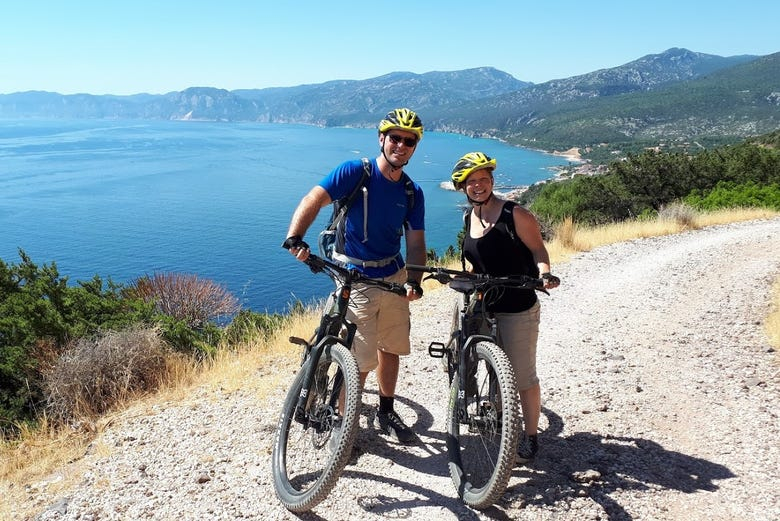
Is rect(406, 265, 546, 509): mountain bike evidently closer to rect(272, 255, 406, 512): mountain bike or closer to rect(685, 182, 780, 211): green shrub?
rect(272, 255, 406, 512): mountain bike

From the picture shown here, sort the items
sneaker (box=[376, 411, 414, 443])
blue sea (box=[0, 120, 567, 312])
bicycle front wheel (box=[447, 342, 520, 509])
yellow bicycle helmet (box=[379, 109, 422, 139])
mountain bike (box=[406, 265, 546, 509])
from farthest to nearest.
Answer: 1. blue sea (box=[0, 120, 567, 312])
2. sneaker (box=[376, 411, 414, 443])
3. yellow bicycle helmet (box=[379, 109, 422, 139])
4. mountain bike (box=[406, 265, 546, 509])
5. bicycle front wheel (box=[447, 342, 520, 509])

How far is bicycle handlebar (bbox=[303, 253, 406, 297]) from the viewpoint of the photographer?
349cm

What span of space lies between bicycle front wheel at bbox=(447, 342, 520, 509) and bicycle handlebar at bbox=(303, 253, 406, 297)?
66 centimetres

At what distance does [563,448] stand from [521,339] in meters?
1.09

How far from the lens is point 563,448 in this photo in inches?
164

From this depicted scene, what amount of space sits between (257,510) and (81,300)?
6.64 meters

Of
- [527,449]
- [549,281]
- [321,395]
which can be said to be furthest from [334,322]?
[527,449]

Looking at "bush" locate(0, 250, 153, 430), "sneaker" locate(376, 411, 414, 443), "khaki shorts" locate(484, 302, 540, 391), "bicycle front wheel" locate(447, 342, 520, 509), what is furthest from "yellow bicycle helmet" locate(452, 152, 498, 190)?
"bush" locate(0, 250, 153, 430)

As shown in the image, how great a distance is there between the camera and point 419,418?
481cm

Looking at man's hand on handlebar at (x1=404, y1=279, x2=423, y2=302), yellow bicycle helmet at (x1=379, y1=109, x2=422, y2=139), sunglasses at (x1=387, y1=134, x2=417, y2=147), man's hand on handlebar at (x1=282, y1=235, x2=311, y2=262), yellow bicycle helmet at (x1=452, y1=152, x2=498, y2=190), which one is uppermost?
yellow bicycle helmet at (x1=379, y1=109, x2=422, y2=139)

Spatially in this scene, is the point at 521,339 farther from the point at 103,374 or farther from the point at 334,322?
the point at 103,374

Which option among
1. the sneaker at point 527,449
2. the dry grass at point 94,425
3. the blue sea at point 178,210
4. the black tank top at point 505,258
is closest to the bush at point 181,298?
the blue sea at point 178,210

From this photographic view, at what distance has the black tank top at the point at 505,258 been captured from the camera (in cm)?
358

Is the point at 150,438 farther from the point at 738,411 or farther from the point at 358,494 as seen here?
the point at 738,411
